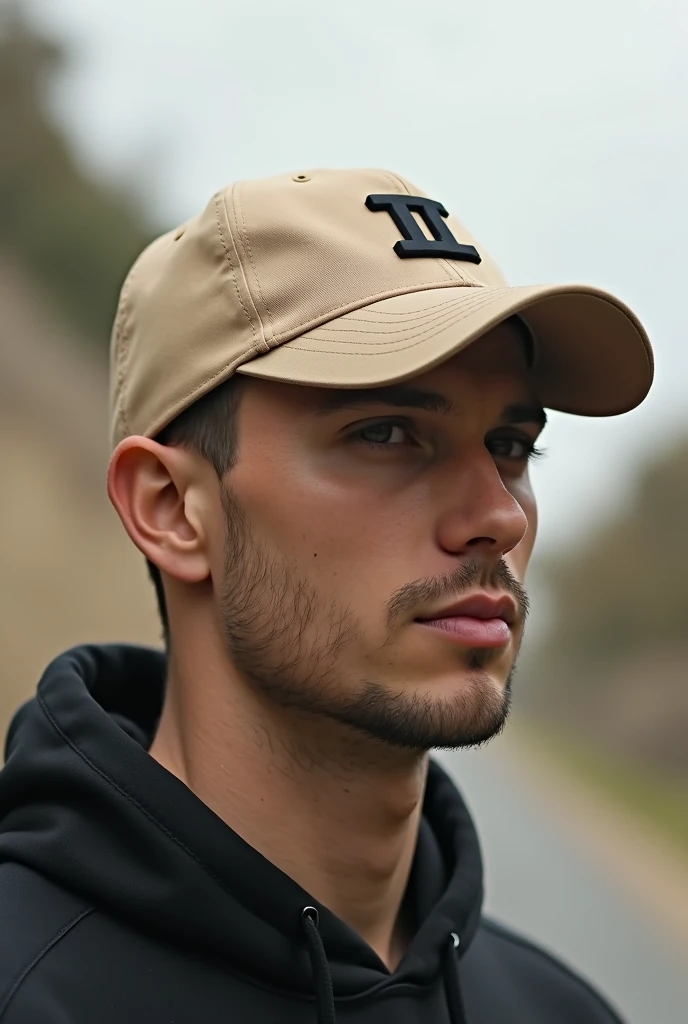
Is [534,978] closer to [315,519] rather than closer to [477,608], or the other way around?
[477,608]

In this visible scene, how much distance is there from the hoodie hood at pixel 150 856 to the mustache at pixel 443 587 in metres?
0.24

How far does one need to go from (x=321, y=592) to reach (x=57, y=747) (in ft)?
0.87

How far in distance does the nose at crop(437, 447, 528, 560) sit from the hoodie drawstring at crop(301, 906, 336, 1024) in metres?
0.33

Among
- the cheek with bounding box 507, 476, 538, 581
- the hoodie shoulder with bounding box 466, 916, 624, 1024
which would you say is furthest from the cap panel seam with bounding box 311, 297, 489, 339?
the hoodie shoulder with bounding box 466, 916, 624, 1024

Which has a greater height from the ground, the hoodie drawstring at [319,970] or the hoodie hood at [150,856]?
the hoodie hood at [150,856]

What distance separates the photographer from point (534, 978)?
115cm

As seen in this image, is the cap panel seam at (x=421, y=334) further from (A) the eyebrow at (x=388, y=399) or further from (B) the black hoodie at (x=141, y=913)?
(B) the black hoodie at (x=141, y=913)

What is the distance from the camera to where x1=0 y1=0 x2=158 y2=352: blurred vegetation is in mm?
1720

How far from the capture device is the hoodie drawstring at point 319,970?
78 cm

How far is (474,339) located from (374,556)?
0.64 ft

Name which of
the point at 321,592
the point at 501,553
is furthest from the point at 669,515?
the point at 321,592

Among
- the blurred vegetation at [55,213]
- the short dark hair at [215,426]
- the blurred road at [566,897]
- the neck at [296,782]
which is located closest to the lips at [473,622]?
the neck at [296,782]

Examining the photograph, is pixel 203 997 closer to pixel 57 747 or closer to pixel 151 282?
pixel 57 747

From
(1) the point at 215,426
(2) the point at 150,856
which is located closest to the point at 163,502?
(1) the point at 215,426
